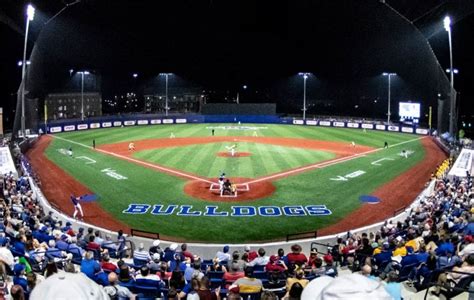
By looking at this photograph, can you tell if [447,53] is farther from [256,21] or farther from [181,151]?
[181,151]

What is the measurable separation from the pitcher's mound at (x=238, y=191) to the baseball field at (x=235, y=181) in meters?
0.06

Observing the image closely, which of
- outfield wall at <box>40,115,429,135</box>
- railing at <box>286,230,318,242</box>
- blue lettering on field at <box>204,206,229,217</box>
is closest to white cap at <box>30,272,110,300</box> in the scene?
railing at <box>286,230,318,242</box>

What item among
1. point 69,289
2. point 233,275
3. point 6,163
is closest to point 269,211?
point 233,275

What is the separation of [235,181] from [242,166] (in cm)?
566

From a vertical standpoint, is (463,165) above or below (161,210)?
above

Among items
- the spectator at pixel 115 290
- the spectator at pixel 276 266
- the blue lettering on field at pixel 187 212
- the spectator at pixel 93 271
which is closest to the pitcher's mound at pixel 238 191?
the blue lettering on field at pixel 187 212

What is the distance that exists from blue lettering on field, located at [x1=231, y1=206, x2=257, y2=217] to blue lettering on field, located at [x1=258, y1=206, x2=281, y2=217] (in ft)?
1.45

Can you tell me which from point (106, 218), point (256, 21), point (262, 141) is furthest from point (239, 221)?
point (256, 21)

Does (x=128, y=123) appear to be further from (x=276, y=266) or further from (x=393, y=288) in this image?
Answer: (x=393, y=288)

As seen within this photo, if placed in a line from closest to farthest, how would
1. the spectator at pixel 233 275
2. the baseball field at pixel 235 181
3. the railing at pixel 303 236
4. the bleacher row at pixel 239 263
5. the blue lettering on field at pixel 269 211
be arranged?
1. the bleacher row at pixel 239 263
2. the spectator at pixel 233 275
3. the railing at pixel 303 236
4. the baseball field at pixel 235 181
5. the blue lettering on field at pixel 269 211

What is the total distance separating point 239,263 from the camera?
45.0 feet

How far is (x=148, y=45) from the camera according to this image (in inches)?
3147

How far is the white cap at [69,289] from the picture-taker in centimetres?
274

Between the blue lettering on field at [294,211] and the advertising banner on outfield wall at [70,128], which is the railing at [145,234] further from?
the advertising banner on outfield wall at [70,128]
